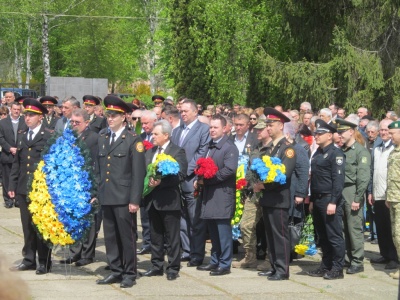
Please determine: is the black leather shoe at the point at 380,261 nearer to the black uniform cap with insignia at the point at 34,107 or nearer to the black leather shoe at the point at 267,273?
the black leather shoe at the point at 267,273

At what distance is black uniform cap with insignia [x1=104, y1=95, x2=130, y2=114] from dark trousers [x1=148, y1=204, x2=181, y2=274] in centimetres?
119

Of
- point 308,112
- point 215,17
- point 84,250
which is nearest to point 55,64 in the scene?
point 215,17

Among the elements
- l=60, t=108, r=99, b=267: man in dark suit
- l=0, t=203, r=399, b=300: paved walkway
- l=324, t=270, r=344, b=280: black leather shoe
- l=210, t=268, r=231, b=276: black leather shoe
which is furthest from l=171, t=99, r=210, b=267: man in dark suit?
l=324, t=270, r=344, b=280: black leather shoe

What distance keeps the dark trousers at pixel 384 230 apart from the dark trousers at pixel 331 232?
142 cm

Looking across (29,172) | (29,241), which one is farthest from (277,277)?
(29,172)

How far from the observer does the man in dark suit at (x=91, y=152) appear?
10.4 meters

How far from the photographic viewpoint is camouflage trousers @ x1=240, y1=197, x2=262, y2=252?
10172mm

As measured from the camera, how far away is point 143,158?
9.04 metres

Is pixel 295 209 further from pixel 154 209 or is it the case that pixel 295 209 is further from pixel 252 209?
pixel 154 209

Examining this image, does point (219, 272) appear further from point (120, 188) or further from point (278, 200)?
point (120, 188)

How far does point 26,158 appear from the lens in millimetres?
9953

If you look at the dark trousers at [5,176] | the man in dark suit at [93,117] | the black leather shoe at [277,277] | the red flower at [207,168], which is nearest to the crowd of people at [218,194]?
the black leather shoe at [277,277]

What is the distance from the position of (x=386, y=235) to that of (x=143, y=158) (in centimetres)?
383

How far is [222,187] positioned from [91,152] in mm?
1772
